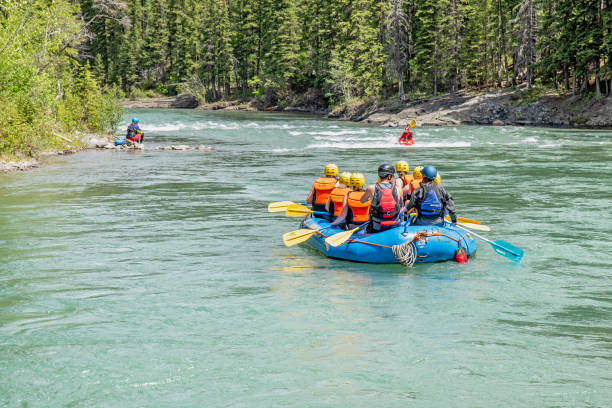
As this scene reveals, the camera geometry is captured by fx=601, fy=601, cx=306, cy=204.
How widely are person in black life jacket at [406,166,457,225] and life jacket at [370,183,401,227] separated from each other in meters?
0.35

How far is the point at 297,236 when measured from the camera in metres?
10.8

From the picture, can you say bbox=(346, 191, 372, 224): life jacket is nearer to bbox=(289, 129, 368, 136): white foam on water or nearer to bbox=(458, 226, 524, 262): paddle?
bbox=(458, 226, 524, 262): paddle

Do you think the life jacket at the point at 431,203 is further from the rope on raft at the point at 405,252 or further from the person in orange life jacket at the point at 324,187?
the person in orange life jacket at the point at 324,187

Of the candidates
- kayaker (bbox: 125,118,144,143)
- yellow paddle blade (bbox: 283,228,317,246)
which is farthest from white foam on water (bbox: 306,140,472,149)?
yellow paddle blade (bbox: 283,228,317,246)

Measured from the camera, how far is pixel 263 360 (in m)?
6.36

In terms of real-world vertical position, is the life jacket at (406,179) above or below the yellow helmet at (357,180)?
below

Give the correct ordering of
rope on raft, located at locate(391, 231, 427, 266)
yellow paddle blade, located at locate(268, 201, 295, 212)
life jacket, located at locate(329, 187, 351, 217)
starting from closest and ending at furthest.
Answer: rope on raft, located at locate(391, 231, 427, 266), life jacket, located at locate(329, 187, 351, 217), yellow paddle blade, located at locate(268, 201, 295, 212)

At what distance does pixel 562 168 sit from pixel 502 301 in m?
15.3

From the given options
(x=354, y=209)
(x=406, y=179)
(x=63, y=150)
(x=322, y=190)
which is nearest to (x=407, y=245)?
(x=354, y=209)

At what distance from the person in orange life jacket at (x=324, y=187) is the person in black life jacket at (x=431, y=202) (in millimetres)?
1913

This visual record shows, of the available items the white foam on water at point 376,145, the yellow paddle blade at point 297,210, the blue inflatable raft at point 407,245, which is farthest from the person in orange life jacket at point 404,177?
the white foam on water at point 376,145

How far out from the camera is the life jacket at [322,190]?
11570mm

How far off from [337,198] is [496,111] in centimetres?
3721

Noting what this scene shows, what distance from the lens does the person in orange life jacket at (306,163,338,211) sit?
11.5 m
